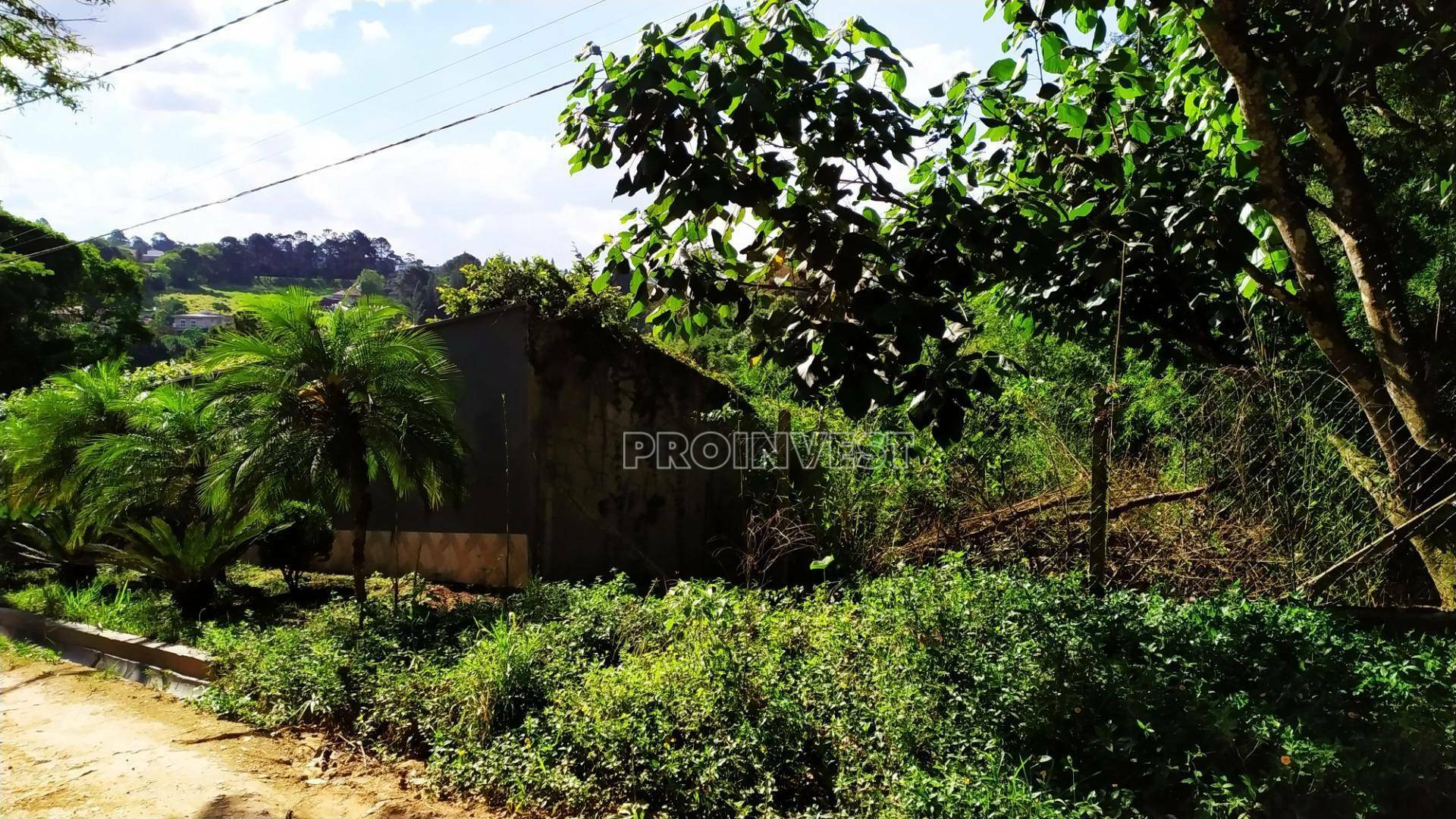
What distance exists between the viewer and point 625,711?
395 centimetres

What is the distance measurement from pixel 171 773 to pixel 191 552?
3.35m

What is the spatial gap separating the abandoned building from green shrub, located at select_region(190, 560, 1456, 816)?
2823 mm

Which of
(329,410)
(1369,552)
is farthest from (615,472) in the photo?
(1369,552)

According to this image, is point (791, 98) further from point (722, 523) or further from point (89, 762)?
point (722, 523)

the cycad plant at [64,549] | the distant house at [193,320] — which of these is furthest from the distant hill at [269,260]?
the cycad plant at [64,549]

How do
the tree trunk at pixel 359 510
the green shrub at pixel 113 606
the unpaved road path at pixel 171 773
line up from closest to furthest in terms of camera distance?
the unpaved road path at pixel 171 773
the tree trunk at pixel 359 510
the green shrub at pixel 113 606

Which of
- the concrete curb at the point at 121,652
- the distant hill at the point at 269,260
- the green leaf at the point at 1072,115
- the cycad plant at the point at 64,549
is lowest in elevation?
the concrete curb at the point at 121,652

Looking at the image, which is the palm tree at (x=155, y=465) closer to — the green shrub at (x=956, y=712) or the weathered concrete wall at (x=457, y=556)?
the weathered concrete wall at (x=457, y=556)

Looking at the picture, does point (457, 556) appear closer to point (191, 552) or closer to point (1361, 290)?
point (191, 552)

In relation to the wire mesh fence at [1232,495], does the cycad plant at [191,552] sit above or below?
below

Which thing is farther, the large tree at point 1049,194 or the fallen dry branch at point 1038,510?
the fallen dry branch at point 1038,510

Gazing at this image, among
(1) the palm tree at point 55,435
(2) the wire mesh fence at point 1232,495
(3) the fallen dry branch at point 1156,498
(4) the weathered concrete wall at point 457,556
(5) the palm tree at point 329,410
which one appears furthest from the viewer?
(1) the palm tree at point 55,435

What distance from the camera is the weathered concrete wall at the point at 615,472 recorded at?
777cm

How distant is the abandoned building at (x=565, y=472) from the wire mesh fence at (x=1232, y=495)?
3.04 metres
